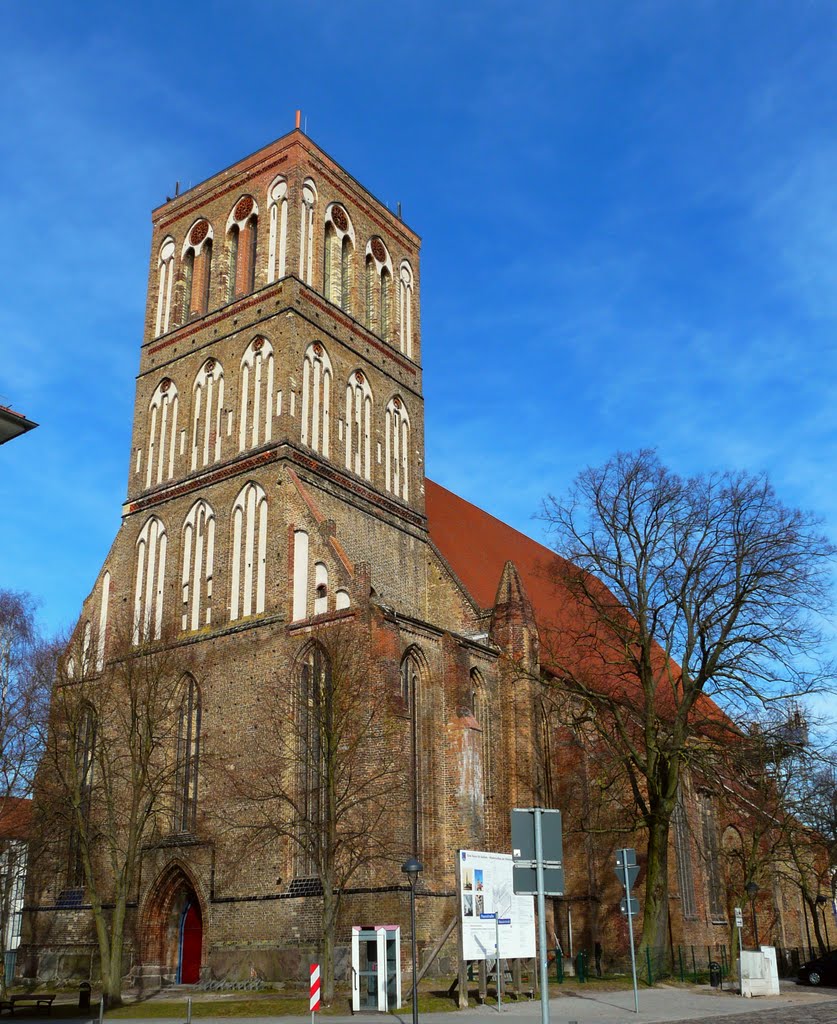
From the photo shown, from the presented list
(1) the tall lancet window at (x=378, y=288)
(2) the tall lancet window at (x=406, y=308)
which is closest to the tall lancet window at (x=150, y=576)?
(1) the tall lancet window at (x=378, y=288)

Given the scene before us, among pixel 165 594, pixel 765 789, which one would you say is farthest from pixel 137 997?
pixel 765 789

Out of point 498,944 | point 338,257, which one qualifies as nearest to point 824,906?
point 498,944

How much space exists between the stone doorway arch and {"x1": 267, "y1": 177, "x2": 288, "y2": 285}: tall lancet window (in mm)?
16475

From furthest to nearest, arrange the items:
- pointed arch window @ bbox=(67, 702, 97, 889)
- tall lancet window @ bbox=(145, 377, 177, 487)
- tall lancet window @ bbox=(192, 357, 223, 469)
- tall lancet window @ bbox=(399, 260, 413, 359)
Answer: tall lancet window @ bbox=(399, 260, 413, 359) → tall lancet window @ bbox=(145, 377, 177, 487) → tall lancet window @ bbox=(192, 357, 223, 469) → pointed arch window @ bbox=(67, 702, 97, 889)

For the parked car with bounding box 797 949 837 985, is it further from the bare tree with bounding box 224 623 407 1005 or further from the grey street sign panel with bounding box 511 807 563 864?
the grey street sign panel with bounding box 511 807 563 864

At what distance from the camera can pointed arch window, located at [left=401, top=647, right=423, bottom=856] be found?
80.6ft

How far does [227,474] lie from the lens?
2841 cm

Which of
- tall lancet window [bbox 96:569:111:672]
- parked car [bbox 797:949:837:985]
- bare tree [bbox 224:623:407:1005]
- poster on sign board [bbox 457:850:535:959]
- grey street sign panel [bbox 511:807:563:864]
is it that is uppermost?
tall lancet window [bbox 96:569:111:672]

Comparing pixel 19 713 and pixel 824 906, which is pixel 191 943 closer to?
pixel 19 713

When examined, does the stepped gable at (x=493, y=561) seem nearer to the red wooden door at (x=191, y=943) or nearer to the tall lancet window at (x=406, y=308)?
the tall lancet window at (x=406, y=308)

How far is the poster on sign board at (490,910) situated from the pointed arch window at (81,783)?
29.9ft

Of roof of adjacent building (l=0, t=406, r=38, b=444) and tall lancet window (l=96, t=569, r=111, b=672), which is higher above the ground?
tall lancet window (l=96, t=569, r=111, b=672)

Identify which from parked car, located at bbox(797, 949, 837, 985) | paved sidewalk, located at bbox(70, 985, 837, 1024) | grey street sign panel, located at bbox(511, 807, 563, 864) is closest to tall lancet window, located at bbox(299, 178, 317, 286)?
paved sidewalk, located at bbox(70, 985, 837, 1024)

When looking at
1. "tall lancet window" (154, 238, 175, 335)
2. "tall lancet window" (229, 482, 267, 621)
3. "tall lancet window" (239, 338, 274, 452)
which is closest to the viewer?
"tall lancet window" (229, 482, 267, 621)
